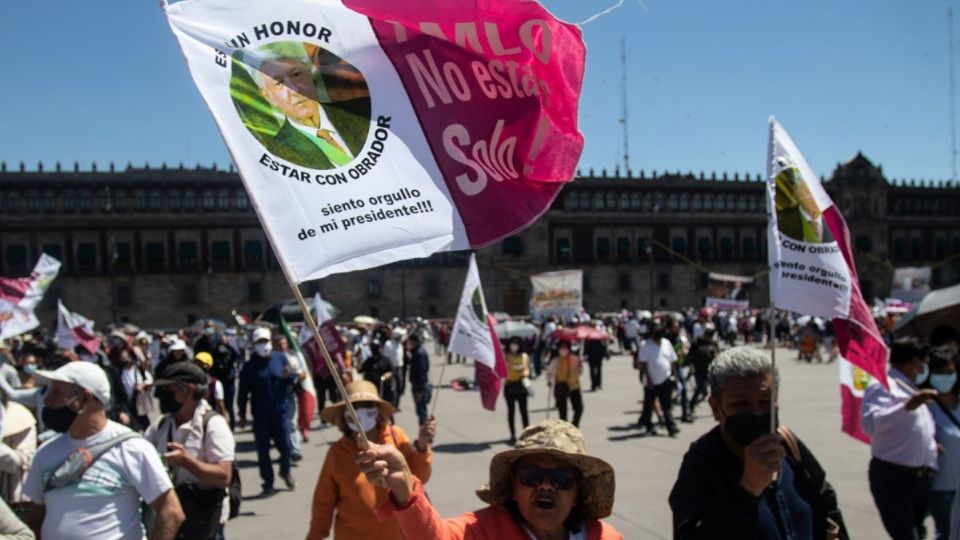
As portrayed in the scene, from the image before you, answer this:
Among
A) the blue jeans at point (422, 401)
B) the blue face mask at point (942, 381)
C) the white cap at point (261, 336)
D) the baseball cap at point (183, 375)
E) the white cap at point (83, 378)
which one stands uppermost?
the white cap at point (83, 378)

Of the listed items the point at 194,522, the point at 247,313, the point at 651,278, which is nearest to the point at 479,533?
the point at 194,522

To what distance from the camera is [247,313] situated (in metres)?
58.1

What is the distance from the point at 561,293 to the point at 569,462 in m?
22.1

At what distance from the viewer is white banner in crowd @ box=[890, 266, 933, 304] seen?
3491 cm

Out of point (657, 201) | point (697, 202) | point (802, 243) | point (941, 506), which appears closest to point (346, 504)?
point (802, 243)

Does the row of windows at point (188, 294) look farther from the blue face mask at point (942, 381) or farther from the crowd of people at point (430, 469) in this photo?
the blue face mask at point (942, 381)

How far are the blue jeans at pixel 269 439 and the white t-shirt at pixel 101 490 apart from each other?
5320mm

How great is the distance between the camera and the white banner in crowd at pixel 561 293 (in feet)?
79.6

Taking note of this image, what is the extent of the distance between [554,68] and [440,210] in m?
0.82

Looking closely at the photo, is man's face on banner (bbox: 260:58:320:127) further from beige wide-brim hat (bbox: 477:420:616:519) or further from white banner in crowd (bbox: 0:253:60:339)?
white banner in crowd (bbox: 0:253:60:339)

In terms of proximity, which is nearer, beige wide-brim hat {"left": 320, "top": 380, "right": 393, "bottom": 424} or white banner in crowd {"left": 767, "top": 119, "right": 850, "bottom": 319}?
white banner in crowd {"left": 767, "top": 119, "right": 850, "bottom": 319}

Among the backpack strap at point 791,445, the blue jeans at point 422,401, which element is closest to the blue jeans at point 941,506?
the backpack strap at point 791,445

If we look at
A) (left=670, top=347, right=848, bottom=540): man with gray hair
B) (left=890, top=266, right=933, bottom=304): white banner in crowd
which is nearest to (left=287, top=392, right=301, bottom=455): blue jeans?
(left=670, top=347, right=848, bottom=540): man with gray hair

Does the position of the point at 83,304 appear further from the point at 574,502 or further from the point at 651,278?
the point at 574,502
